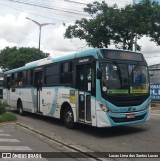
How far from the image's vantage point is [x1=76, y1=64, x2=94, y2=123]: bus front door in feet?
39.2

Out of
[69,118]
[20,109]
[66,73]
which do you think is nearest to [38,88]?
[66,73]

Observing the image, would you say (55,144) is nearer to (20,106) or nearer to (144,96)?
(144,96)

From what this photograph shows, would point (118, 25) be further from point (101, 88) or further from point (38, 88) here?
point (101, 88)

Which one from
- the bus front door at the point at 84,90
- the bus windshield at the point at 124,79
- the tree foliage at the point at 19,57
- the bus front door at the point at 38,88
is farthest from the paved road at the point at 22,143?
the tree foliage at the point at 19,57

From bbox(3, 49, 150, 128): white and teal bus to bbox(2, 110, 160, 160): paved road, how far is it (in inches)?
Result: 18.2

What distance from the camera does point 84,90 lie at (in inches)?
483

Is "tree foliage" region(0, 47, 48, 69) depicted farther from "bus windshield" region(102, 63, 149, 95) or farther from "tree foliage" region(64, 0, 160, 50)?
"bus windshield" region(102, 63, 149, 95)

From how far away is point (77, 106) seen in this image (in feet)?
41.5

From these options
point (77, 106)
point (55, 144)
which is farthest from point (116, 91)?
point (55, 144)

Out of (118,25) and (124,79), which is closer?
(124,79)

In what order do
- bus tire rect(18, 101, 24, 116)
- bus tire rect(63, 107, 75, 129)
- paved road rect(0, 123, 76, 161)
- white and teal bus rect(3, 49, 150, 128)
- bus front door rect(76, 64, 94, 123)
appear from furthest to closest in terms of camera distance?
1. bus tire rect(18, 101, 24, 116)
2. bus tire rect(63, 107, 75, 129)
3. bus front door rect(76, 64, 94, 123)
4. white and teal bus rect(3, 49, 150, 128)
5. paved road rect(0, 123, 76, 161)

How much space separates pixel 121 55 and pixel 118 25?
19.2 meters

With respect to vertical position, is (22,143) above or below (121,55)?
below

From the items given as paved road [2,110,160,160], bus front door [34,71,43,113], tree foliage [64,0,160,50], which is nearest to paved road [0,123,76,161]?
paved road [2,110,160,160]
